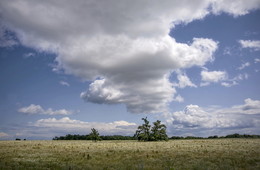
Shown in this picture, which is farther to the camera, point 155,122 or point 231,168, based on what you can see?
point 155,122

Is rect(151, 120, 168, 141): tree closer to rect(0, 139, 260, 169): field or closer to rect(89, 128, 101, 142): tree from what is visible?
rect(89, 128, 101, 142): tree

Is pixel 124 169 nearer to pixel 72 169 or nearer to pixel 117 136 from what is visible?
pixel 72 169

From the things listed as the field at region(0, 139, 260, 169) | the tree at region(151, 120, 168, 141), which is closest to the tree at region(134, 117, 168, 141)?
the tree at region(151, 120, 168, 141)

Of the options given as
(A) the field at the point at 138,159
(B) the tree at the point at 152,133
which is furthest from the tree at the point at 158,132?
(A) the field at the point at 138,159

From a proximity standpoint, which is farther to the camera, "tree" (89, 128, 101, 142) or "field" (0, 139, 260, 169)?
"tree" (89, 128, 101, 142)

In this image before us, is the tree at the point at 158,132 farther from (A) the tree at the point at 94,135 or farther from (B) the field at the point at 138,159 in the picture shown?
(B) the field at the point at 138,159

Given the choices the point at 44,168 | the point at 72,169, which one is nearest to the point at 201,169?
the point at 72,169

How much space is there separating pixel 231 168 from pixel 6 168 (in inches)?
762

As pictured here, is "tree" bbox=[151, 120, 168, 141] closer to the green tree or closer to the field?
the green tree

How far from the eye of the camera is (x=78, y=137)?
6516 inches

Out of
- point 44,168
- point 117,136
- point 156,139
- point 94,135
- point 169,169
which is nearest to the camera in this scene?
point 169,169

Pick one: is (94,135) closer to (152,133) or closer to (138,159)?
(152,133)

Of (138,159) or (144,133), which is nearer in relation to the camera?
(138,159)

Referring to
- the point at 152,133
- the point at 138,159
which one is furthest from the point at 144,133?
the point at 138,159
